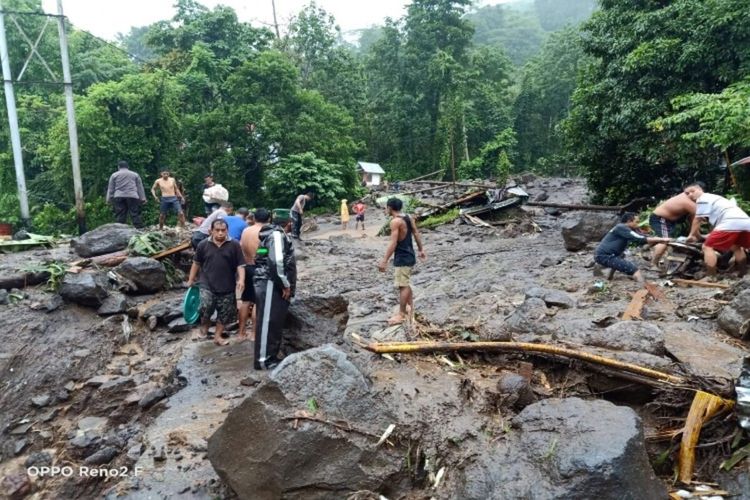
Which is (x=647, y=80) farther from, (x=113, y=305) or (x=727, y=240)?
(x=113, y=305)

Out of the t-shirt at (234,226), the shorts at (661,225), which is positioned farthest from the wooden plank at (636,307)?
the t-shirt at (234,226)

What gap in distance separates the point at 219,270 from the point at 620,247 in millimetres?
5734

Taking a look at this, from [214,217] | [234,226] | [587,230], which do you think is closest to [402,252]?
[234,226]

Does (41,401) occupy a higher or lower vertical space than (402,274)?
lower

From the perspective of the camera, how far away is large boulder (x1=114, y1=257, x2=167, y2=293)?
8.95 metres

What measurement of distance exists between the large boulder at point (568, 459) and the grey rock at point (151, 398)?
11.6ft

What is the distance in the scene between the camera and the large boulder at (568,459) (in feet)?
9.77

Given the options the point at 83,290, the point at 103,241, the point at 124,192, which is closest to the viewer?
the point at 83,290

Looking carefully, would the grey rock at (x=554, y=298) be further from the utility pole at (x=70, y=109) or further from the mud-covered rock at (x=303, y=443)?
the utility pole at (x=70, y=109)

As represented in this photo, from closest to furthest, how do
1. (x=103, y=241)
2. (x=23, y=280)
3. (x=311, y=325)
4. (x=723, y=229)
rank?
(x=311, y=325)
(x=723, y=229)
(x=23, y=280)
(x=103, y=241)

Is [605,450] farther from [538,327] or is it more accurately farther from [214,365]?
[214,365]

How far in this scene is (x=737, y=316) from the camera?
5.53m

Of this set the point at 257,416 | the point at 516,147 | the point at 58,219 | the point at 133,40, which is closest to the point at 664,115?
the point at 257,416

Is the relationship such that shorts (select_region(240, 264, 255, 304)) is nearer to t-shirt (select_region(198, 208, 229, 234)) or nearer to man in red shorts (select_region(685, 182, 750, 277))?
t-shirt (select_region(198, 208, 229, 234))
